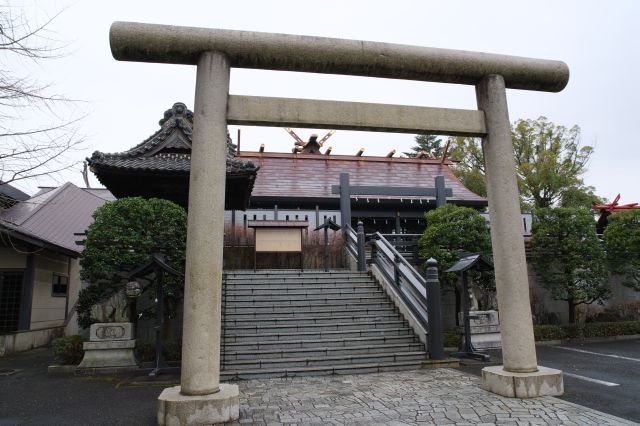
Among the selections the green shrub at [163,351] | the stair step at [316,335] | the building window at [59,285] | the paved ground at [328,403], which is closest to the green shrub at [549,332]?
the stair step at [316,335]

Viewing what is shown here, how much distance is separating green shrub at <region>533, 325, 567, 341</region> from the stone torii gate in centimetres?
666

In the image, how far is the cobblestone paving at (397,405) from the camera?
4805 millimetres

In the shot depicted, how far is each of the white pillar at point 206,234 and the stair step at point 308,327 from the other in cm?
441

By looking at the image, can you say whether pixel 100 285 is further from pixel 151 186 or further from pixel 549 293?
pixel 549 293

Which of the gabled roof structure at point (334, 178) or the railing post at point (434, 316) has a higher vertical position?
the gabled roof structure at point (334, 178)

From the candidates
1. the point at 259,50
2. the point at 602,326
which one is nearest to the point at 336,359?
the point at 259,50

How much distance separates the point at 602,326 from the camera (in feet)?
41.7

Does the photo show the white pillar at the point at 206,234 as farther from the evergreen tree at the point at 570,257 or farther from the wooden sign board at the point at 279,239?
the evergreen tree at the point at 570,257

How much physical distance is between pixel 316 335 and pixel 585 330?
28.7 feet

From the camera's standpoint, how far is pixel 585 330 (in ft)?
40.8

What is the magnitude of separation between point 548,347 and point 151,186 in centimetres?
1256

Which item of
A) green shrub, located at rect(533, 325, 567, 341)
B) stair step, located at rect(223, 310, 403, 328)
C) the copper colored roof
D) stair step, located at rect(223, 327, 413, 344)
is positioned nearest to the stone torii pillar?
stair step, located at rect(223, 327, 413, 344)

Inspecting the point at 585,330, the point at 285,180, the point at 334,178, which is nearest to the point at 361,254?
the point at 585,330

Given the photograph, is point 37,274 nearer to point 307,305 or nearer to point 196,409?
point 307,305
